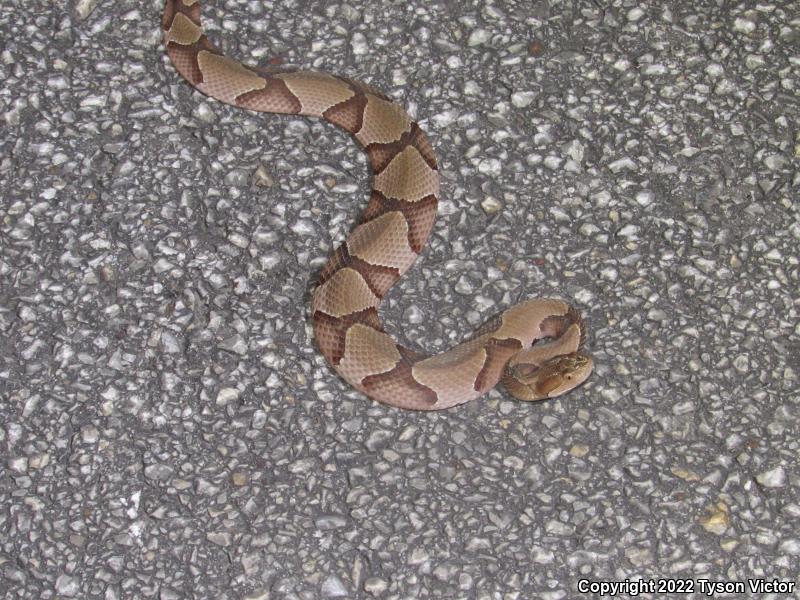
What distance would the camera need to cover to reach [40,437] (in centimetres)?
387

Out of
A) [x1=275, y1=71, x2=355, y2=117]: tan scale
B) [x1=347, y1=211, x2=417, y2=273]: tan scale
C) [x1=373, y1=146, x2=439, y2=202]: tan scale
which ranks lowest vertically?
[x1=347, y1=211, x2=417, y2=273]: tan scale

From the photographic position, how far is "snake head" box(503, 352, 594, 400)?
12.8ft

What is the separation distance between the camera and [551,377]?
390 cm

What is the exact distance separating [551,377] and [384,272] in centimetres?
92

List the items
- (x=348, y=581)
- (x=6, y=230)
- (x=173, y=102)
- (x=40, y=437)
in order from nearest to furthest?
(x=348, y=581)
(x=40, y=437)
(x=6, y=230)
(x=173, y=102)

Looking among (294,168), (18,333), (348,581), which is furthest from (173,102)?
(348,581)

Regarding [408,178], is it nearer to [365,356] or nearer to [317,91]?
[317,91]

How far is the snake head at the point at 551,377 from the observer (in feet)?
12.8

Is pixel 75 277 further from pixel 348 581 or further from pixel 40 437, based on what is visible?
pixel 348 581

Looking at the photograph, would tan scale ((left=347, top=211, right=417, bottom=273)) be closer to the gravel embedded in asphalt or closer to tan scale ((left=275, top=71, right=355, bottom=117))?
the gravel embedded in asphalt

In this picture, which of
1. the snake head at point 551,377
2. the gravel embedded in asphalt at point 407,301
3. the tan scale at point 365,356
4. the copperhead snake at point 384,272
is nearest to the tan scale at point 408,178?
the copperhead snake at point 384,272

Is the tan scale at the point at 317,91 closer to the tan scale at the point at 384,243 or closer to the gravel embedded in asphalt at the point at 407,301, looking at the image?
the gravel embedded in asphalt at the point at 407,301

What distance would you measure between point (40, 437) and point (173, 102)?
73.5 inches

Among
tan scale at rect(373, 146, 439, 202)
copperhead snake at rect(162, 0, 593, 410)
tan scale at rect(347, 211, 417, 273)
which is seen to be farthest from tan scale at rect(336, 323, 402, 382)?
tan scale at rect(373, 146, 439, 202)
